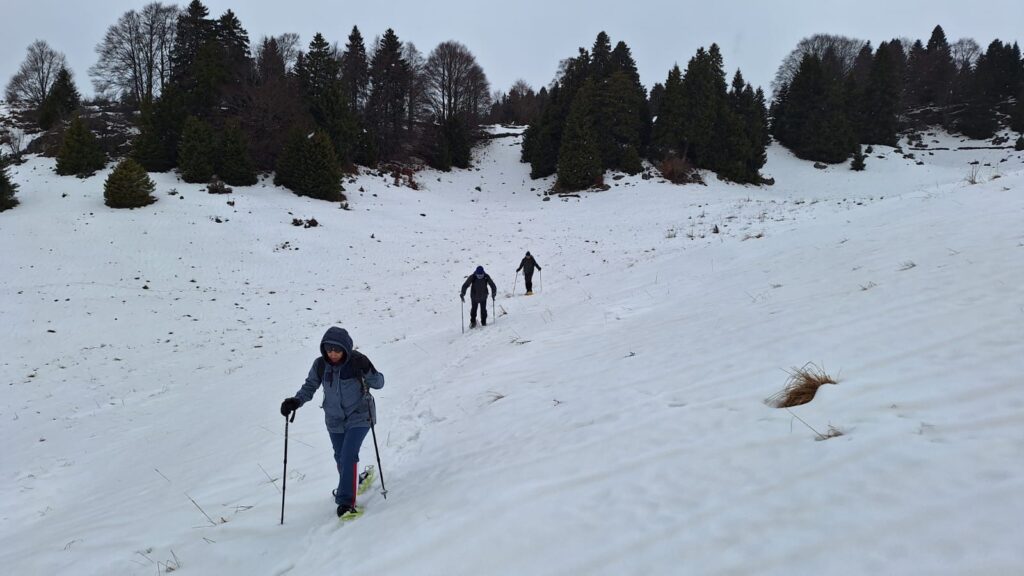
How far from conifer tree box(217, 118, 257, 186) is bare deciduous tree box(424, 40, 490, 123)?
23.1 meters

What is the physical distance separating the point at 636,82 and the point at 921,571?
48105 millimetres

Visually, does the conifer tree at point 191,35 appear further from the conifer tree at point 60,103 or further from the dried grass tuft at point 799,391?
the dried grass tuft at point 799,391

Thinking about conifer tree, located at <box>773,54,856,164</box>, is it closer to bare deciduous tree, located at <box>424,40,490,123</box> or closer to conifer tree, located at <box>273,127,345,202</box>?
bare deciduous tree, located at <box>424,40,490,123</box>

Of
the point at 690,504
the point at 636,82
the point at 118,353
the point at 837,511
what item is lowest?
the point at 118,353

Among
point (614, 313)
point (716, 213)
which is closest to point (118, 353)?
point (614, 313)

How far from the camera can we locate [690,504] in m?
3.23

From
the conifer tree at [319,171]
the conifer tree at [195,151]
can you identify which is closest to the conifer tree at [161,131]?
the conifer tree at [195,151]

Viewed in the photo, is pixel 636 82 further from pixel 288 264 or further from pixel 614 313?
pixel 614 313

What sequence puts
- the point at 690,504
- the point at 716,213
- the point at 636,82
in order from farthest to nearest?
the point at 636,82, the point at 716,213, the point at 690,504

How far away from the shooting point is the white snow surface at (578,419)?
114 inches

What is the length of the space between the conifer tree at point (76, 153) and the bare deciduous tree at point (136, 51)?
16.7 m

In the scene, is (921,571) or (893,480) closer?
(921,571)

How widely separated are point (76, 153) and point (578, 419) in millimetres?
32633

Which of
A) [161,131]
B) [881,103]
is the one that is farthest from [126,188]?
[881,103]
